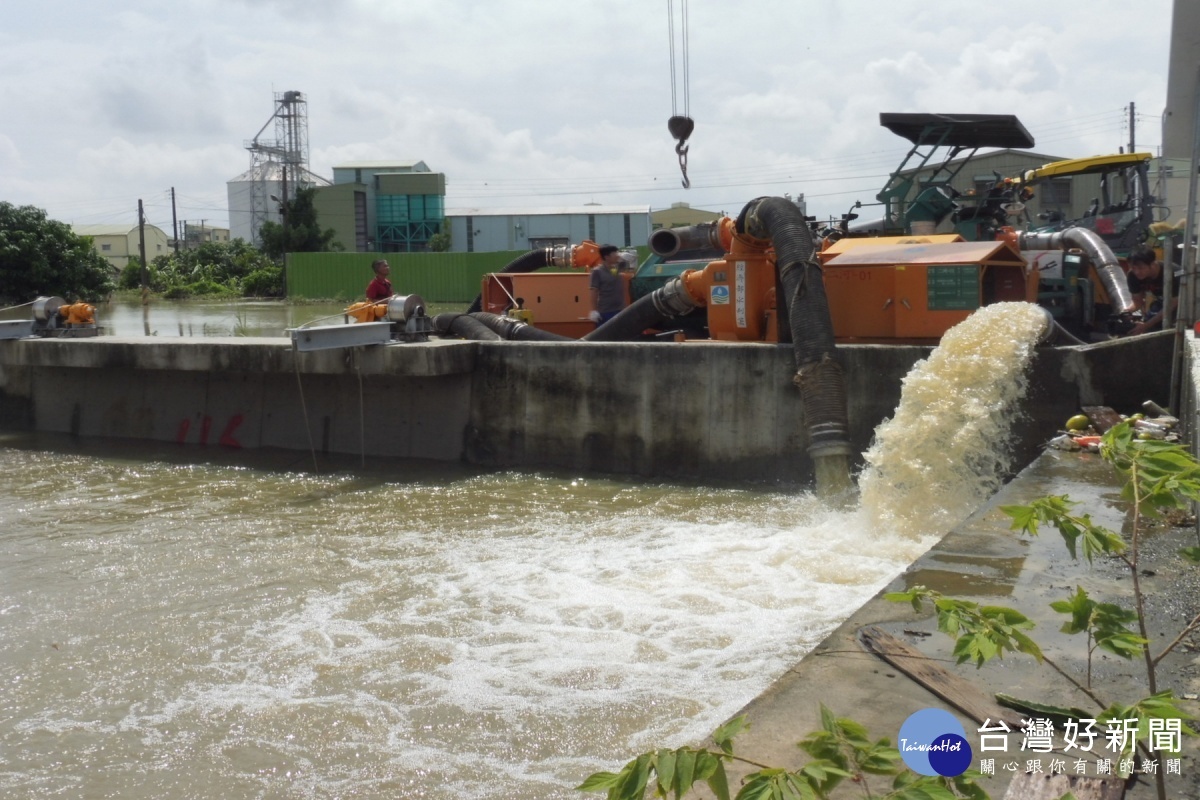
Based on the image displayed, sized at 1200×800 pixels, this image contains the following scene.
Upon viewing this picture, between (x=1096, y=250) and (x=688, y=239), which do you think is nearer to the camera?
(x=1096, y=250)

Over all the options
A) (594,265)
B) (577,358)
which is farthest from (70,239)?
(577,358)

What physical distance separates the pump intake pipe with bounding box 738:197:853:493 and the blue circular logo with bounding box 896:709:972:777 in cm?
752

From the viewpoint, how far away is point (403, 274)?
4022 cm

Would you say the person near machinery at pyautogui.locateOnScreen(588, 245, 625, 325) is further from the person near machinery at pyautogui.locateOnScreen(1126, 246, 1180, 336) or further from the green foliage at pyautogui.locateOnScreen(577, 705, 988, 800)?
the green foliage at pyautogui.locateOnScreen(577, 705, 988, 800)

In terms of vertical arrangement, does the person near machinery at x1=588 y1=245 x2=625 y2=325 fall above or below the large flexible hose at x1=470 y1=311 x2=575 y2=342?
above

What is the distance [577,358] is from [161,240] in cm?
9967

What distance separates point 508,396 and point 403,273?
2882cm

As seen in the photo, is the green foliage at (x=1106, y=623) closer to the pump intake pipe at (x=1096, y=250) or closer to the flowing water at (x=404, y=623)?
the flowing water at (x=404, y=623)

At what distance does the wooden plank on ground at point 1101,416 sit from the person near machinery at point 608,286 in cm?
629

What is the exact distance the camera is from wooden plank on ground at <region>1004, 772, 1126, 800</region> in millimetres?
2820

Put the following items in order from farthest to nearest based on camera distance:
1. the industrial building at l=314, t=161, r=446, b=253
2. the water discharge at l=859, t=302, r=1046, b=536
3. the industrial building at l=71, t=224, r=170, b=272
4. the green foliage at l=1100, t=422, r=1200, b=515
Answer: the industrial building at l=71, t=224, r=170, b=272 < the industrial building at l=314, t=161, r=446, b=253 < the water discharge at l=859, t=302, r=1046, b=536 < the green foliage at l=1100, t=422, r=1200, b=515

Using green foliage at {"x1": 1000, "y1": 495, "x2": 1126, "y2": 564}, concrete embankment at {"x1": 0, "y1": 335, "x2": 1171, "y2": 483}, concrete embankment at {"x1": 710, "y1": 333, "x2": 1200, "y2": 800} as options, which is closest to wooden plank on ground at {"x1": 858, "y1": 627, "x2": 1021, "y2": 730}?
concrete embankment at {"x1": 710, "y1": 333, "x2": 1200, "y2": 800}

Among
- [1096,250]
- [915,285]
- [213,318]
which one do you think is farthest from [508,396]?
[213,318]

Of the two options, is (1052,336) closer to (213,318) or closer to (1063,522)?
(1063,522)
